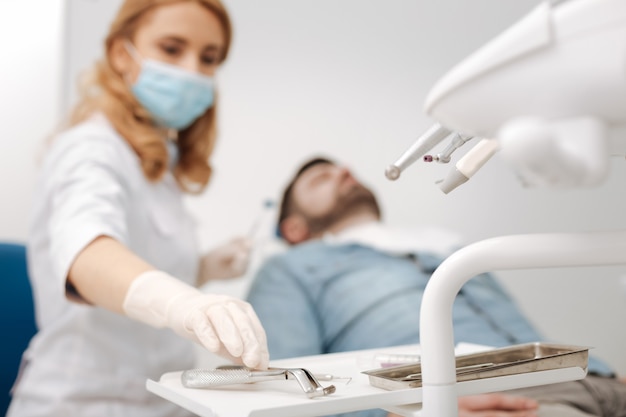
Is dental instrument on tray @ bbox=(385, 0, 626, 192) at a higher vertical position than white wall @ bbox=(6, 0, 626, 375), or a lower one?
higher

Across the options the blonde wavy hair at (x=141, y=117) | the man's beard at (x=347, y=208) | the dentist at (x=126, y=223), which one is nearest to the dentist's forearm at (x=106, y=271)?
the dentist at (x=126, y=223)

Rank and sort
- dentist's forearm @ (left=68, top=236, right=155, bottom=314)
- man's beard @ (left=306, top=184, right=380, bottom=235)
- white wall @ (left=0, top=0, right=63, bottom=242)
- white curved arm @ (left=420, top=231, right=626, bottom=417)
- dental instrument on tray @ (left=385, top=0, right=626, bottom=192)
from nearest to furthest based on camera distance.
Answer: dental instrument on tray @ (left=385, top=0, right=626, bottom=192)
white curved arm @ (left=420, top=231, right=626, bottom=417)
dentist's forearm @ (left=68, top=236, right=155, bottom=314)
white wall @ (left=0, top=0, right=63, bottom=242)
man's beard @ (left=306, top=184, right=380, bottom=235)

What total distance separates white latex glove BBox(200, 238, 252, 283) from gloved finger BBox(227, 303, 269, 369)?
1.06m

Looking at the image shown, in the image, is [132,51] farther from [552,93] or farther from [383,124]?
[552,93]

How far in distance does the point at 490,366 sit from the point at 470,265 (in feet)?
0.48

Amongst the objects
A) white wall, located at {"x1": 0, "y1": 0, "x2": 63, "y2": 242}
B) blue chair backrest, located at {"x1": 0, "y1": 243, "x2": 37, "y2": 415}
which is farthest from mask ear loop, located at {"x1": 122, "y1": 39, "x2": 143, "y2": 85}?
blue chair backrest, located at {"x1": 0, "y1": 243, "x2": 37, "y2": 415}

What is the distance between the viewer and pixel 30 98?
1849 millimetres

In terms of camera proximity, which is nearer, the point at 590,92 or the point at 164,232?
the point at 590,92

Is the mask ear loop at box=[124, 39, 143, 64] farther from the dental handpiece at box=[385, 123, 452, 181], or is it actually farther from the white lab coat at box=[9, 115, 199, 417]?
the dental handpiece at box=[385, 123, 452, 181]

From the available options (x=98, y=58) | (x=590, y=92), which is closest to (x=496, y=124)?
(x=590, y=92)

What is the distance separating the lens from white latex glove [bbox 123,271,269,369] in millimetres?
716

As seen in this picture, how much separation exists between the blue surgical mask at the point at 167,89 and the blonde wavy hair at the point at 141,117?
4 cm

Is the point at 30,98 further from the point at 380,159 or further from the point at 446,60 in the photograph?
the point at 446,60

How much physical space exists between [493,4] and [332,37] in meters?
0.55
